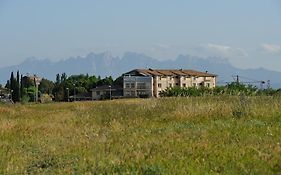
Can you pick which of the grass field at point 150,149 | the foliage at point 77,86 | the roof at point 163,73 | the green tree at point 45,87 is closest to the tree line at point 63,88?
the foliage at point 77,86

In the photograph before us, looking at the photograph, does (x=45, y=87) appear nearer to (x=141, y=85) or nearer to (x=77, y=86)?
(x=77, y=86)

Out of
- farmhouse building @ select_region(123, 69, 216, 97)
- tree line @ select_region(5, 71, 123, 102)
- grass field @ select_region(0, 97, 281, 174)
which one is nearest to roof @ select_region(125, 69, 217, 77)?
farmhouse building @ select_region(123, 69, 216, 97)

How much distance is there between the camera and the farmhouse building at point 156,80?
98438 mm

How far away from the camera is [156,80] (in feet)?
346

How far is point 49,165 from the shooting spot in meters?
7.61

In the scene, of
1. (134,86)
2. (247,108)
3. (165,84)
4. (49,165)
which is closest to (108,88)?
(134,86)

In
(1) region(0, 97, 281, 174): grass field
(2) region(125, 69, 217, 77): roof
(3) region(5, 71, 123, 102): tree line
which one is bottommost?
(1) region(0, 97, 281, 174): grass field

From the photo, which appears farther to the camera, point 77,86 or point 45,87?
point 45,87

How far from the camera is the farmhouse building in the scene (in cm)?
9844

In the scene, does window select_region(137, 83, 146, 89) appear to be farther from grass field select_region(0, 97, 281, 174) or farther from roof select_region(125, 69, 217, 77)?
grass field select_region(0, 97, 281, 174)

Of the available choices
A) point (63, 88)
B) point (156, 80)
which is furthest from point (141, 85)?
point (63, 88)

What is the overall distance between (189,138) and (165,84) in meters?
99.1

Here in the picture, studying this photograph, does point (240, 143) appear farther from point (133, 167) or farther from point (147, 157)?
point (133, 167)

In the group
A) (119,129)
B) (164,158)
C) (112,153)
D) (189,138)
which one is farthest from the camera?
(119,129)
